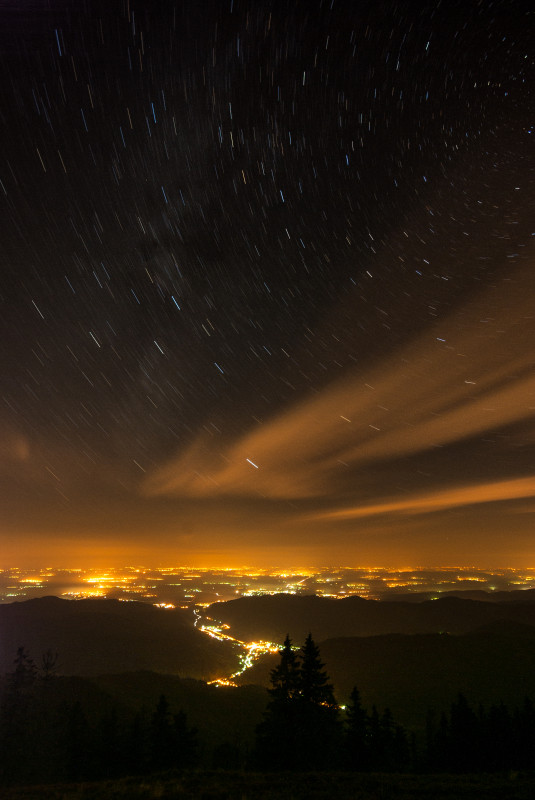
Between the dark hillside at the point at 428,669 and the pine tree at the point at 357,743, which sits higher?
the pine tree at the point at 357,743

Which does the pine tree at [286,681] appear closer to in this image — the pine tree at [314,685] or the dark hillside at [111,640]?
the pine tree at [314,685]

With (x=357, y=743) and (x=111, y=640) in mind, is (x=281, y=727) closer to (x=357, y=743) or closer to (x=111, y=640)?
(x=357, y=743)

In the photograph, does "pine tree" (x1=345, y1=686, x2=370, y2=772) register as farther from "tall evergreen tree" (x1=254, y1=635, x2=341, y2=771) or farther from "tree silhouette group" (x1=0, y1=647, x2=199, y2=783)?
"tree silhouette group" (x1=0, y1=647, x2=199, y2=783)

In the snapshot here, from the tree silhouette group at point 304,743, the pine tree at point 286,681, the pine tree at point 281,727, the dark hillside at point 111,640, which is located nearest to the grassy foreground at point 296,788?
the tree silhouette group at point 304,743

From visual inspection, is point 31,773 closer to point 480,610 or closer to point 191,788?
point 191,788

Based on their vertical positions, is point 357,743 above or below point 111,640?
above

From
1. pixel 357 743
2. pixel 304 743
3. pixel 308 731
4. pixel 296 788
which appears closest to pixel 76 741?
pixel 304 743

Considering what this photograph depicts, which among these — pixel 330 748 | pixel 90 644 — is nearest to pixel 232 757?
pixel 330 748

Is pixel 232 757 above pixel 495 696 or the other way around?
above
